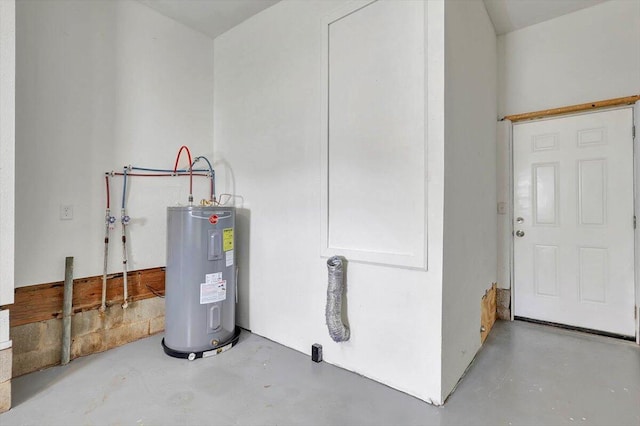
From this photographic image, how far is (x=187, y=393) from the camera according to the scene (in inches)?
74.4

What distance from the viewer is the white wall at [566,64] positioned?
2.67 meters

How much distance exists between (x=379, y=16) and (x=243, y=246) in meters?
2.14

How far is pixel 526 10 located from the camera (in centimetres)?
284

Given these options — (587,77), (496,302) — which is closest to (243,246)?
(496,302)

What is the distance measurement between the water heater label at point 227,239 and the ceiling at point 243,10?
1942mm

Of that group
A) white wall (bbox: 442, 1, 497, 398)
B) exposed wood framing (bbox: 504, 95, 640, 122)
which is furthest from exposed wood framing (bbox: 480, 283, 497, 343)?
exposed wood framing (bbox: 504, 95, 640, 122)

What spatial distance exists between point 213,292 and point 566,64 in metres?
3.80

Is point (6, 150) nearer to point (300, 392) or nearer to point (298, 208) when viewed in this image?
point (298, 208)

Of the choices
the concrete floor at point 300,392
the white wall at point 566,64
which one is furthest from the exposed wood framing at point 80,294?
the white wall at point 566,64

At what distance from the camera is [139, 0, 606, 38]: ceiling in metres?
2.65

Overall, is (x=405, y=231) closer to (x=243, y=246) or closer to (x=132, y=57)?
(x=243, y=246)

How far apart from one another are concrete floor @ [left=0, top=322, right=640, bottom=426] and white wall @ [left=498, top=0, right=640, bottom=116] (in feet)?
7.43

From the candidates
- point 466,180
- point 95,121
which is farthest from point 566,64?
point 95,121

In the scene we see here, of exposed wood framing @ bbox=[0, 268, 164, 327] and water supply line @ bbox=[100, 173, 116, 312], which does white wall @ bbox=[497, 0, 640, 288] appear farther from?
water supply line @ bbox=[100, 173, 116, 312]
